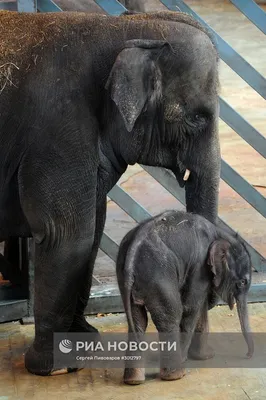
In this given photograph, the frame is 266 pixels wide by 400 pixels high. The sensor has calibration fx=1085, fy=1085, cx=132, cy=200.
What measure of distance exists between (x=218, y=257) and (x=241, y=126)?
1466 mm

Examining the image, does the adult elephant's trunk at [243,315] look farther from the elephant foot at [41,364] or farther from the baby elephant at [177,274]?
the elephant foot at [41,364]

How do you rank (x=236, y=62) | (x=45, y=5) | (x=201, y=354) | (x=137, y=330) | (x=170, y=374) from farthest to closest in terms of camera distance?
(x=236, y=62)
(x=45, y=5)
(x=201, y=354)
(x=170, y=374)
(x=137, y=330)

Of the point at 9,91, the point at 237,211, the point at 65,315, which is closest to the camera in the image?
the point at 9,91

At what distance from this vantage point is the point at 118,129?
4906 millimetres

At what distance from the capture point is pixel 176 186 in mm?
6293

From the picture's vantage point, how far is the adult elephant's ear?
15.4ft

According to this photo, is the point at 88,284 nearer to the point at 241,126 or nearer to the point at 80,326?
the point at 80,326

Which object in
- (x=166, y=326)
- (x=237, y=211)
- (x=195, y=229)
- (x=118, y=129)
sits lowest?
(x=237, y=211)

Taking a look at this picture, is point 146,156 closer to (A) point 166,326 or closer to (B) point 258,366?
(A) point 166,326

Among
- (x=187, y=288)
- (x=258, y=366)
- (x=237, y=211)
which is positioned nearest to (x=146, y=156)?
(x=187, y=288)

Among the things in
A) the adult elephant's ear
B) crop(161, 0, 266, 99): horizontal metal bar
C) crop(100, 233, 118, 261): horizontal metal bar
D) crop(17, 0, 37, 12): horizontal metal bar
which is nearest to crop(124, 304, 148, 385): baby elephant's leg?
the adult elephant's ear

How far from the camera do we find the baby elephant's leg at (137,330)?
496cm

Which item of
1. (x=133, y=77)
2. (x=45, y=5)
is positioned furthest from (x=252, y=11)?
(x=133, y=77)

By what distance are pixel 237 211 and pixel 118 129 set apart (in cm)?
310
